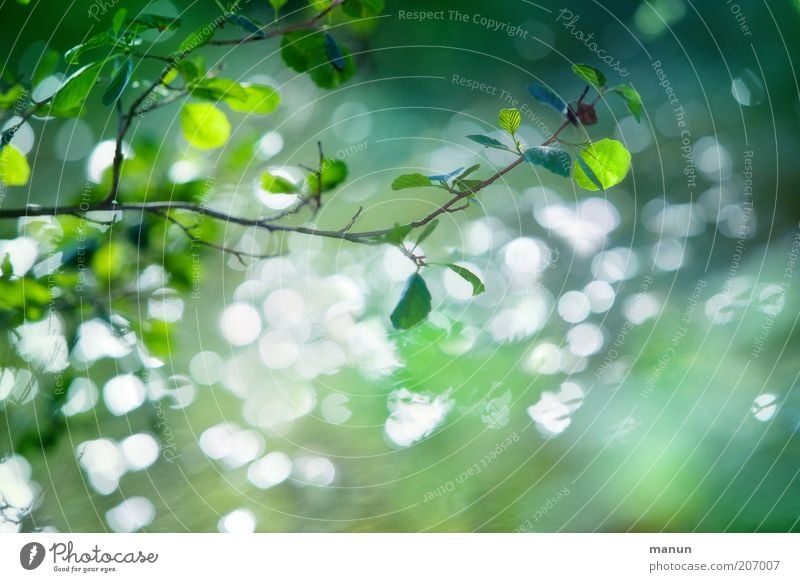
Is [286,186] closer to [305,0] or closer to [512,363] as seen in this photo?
[305,0]

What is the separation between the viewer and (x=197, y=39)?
49cm

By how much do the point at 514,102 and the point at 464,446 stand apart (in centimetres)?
30

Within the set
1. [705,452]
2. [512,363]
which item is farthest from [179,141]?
[705,452]

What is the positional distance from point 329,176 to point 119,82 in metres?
0.16

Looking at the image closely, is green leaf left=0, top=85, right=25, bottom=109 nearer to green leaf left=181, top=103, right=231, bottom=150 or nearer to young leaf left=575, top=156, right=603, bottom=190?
green leaf left=181, top=103, right=231, bottom=150

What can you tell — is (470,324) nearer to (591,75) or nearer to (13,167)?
(591,75)

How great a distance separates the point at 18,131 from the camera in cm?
50

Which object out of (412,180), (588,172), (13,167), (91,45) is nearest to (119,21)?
(91,45)

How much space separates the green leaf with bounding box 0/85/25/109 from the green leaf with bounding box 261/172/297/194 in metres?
0.20

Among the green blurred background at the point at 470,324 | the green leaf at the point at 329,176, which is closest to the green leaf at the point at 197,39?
the green blurred background at the point at 470,324

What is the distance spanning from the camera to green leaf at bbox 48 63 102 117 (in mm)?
452

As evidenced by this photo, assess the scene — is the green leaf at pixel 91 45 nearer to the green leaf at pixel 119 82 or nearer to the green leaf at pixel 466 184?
the green leaf at pixel 119 82

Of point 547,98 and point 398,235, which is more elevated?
point 547,98

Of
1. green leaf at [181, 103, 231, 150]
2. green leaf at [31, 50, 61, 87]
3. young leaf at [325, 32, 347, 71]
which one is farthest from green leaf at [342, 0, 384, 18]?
green leaf at [31, 50, 61, 87]
